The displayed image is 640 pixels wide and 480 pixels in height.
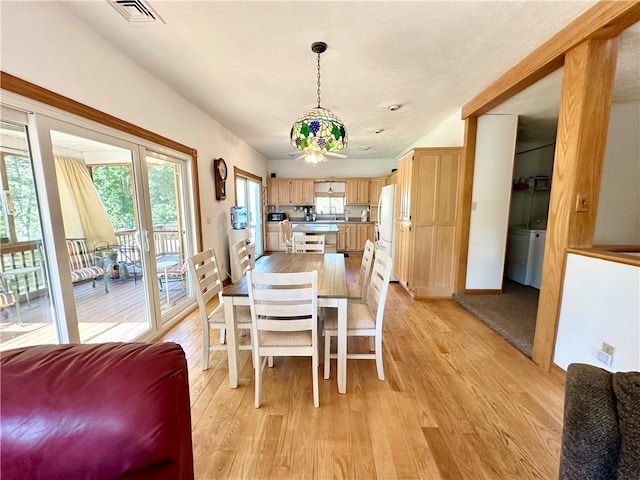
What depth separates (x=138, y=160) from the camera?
94.3 inches

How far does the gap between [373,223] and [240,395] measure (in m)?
5.63

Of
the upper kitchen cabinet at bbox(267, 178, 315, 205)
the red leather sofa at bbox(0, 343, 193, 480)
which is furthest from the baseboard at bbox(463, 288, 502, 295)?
the upper kitchen cabinet at bbox(267, 178, 315, 205)

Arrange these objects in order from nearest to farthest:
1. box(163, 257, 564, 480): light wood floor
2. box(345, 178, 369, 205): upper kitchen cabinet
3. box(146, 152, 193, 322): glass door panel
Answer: box(163, 257, 564, 480): light wood floor < box(146, 152, 193, 322): glass door panel < box(345, 178, 369, 205): upper kitchen cabinet

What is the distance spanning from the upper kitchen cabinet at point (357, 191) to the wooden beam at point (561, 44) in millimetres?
4064

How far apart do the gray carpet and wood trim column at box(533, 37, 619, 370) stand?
0.39 m

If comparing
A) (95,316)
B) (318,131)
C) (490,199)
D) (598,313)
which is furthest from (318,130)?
(95,316)

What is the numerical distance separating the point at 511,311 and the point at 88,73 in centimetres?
454

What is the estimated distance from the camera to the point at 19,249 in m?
1.56

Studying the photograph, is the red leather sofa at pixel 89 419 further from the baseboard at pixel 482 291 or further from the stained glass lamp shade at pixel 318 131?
the baseboard at pixel 482 291

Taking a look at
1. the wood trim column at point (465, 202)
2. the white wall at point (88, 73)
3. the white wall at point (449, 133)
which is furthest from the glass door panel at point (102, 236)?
the white wall at point (449, 133)

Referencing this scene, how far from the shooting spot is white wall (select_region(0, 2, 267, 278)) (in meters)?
1.43

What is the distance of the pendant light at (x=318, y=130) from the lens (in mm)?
1964

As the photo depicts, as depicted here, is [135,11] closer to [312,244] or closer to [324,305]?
[324,305]

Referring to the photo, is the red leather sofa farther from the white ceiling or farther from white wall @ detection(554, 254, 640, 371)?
white wall @ detection(554, 254, 640, 371)
